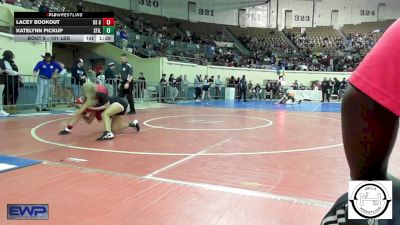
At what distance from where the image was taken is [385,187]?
887 mm

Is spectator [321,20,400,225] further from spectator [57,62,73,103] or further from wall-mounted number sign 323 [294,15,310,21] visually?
wall-mounted number sign 323 [294,15,310,21]

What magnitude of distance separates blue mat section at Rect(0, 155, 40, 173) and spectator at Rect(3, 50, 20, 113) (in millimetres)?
7041

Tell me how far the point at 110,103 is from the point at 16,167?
2713mm

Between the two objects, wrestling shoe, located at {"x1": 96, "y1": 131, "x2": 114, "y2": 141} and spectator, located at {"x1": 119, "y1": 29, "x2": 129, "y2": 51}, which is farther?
spectator, located at {"x1": 119, "y1": 29, "x2": 129, "y2": 51}

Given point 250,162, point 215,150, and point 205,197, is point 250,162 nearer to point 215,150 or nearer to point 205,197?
point 215,150

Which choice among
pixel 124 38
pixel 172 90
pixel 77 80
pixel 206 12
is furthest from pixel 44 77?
pixel 206 12

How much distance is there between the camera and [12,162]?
4.22 metres

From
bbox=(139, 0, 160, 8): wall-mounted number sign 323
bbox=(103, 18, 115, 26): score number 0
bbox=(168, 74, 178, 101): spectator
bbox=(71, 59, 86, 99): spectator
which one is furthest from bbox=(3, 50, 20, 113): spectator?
Answer: bbox=(139, 0, 160, 8): wall-mounted number sign 323

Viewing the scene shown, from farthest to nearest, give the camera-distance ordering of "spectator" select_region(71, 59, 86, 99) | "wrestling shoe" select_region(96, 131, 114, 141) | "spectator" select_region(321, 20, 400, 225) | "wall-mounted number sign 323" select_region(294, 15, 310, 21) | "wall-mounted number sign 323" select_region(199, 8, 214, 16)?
"wall-mounted number sign 323" select_region(294, 15, 310, 21) → "wall-mounted number sign 323" select_region(199, 8, 214, 16) → "spectator" select_region(71, 59, 86, 99) → "wrestling shoe" select_region(96, 131, 114, 141) → "spectator" select_region(321, 20, 400, 225)

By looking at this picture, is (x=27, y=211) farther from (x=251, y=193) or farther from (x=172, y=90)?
(x=172, y=90)

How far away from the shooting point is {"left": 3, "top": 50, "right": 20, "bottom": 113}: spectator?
10.6 meters

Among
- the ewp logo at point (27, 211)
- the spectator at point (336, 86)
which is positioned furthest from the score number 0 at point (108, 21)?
the spectator at point (336, 86)

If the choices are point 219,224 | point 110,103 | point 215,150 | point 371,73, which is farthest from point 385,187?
point 110,103

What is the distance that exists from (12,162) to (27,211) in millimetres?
1738
